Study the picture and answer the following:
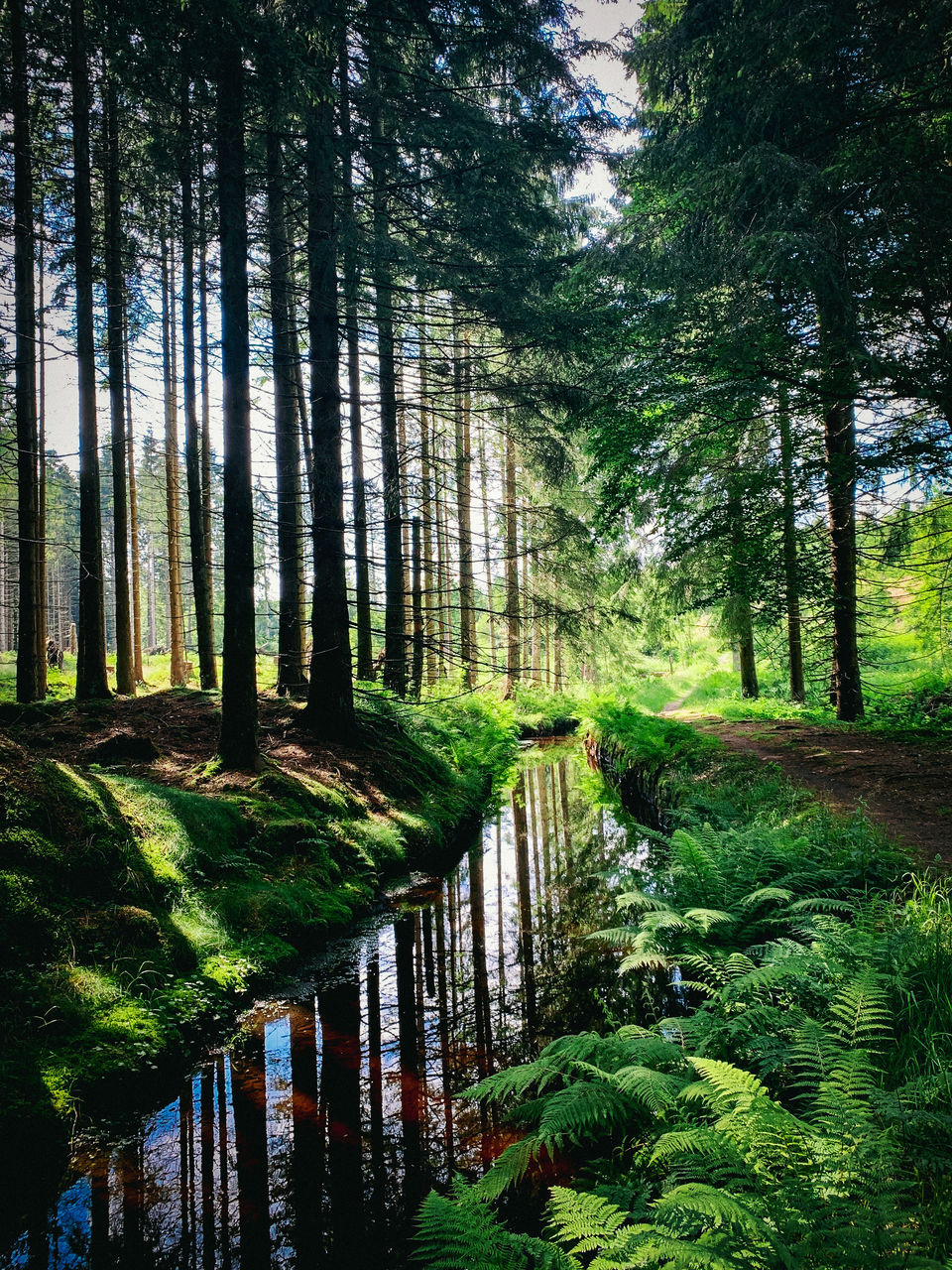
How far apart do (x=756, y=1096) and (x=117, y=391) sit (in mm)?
14625

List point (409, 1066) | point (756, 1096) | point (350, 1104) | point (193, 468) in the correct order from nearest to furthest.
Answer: point (756, 1096), point (350, 1104), point (409, 1066), point (193, 468)

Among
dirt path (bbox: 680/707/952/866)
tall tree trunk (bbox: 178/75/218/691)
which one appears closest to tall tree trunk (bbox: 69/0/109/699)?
tall tree trunk (bbox: 178/75/218/691)

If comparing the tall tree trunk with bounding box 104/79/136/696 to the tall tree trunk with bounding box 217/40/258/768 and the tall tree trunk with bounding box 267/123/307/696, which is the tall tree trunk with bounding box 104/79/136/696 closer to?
the tall tree trunk with bounding box 267/123/307/696

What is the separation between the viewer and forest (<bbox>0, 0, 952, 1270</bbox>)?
2.70 m

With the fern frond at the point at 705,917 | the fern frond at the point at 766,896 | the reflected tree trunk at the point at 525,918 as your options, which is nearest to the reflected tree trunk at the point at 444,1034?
the reflected tree trunk at the point at 525,918

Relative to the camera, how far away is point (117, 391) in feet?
40.7

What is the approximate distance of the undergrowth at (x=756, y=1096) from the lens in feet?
5.98

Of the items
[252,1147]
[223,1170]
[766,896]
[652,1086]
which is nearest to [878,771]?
[766,896]

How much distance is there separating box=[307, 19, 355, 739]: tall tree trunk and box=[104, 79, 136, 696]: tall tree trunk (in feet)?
17.1

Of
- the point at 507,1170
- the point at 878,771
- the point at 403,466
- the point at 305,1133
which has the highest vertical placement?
the point at 403,466

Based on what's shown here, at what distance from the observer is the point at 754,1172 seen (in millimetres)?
2010

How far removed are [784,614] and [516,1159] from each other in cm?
883

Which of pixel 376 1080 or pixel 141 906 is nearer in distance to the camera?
pixel 376 1080

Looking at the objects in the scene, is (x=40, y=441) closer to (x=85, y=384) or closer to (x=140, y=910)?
(x=85, y=384)
